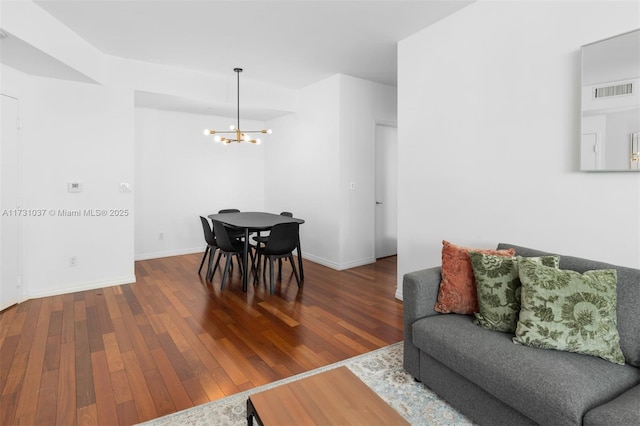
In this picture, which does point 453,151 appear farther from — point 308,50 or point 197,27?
point 197,27

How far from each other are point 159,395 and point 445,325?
175 cm

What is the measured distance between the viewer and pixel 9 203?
3.47 meters

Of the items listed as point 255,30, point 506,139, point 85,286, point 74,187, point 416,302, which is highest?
point 255,30

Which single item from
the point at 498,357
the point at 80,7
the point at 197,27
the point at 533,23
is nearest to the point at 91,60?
the point at 80,7

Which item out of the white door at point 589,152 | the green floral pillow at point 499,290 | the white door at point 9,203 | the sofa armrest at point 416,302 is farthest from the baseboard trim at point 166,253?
the white door at point 589,152

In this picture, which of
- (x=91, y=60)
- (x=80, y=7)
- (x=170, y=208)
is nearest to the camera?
(x=80, y=7)

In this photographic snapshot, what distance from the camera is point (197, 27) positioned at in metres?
3.37

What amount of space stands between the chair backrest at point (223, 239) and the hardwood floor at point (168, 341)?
454 millimetres

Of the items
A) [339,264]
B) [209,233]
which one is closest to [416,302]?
[339,264]

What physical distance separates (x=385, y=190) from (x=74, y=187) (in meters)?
4.27

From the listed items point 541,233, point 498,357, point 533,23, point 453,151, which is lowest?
point 498,357

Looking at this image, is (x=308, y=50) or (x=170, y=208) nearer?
(x=308, y=50)

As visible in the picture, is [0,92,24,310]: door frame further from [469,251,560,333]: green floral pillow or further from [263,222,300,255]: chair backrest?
[469,251,560,333]: green floral pillow

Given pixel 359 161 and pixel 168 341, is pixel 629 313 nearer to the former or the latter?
pixel 168 341
